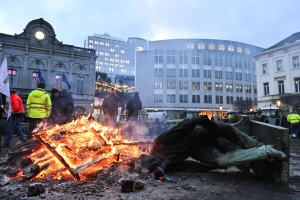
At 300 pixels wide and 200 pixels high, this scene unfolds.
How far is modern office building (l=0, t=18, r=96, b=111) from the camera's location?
88.8 feet

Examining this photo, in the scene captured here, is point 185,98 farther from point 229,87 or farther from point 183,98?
point 229,87

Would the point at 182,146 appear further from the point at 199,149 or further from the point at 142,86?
the point at 142,86

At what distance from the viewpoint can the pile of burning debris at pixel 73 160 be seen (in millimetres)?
3824

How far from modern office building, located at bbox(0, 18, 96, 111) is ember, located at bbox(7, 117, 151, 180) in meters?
23.7

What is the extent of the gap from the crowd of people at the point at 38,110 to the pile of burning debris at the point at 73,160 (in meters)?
2.41

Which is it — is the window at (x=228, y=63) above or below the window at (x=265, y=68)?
above

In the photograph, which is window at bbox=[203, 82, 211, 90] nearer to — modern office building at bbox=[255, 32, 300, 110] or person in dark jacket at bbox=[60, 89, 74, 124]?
modern office building at bbox=[255, 32, 300, 110]

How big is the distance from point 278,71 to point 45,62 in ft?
112

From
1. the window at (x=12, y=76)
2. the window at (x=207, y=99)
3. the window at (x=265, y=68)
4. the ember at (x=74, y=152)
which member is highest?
the window at (x=265, y=68)

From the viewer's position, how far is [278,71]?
32375 mm

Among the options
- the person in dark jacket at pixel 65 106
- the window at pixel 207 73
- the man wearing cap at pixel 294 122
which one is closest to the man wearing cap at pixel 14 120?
the person in dark jacket at pixel 65 106

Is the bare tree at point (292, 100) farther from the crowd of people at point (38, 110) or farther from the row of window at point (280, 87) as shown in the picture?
the crowd of people at point (38, 110)

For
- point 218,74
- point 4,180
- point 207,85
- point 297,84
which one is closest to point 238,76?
point 218,74

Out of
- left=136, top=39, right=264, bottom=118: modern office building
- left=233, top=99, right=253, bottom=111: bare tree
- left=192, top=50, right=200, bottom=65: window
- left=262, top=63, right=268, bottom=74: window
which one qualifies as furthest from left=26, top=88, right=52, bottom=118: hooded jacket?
left=192, top=50, right=200, bottom=65: window
